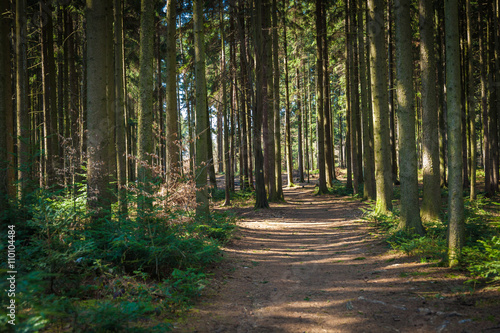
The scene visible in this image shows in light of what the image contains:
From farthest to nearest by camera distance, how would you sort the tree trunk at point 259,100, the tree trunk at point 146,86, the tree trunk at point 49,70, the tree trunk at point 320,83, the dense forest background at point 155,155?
the tree trunk at point 320,83, the tree trunk at point 259,100, the tree trunk at point 49,70, the tree trunk at point 146,86, the dense forest background at point 155,155

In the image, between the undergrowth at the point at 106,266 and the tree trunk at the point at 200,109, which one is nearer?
the undergrowth at the point at 106,266

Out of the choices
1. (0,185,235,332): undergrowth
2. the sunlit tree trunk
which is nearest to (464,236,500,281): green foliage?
(0,185,235,332): undergrowth

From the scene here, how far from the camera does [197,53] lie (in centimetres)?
936

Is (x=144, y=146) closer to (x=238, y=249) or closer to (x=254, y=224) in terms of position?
(x=238, y=249)

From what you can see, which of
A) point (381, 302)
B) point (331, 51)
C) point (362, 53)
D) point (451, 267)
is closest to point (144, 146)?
point (381, 302)

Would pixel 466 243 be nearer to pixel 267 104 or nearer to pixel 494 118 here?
pixel 267 104

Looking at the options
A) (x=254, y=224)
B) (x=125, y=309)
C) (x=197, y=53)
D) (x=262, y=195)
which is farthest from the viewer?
(x=262, y=195)

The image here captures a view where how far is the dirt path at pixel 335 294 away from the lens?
3.65 m

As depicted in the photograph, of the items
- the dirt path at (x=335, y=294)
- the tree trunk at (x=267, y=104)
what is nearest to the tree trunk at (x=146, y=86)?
the dirt path at (x=335, y=294)

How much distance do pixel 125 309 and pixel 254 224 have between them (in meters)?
8.64

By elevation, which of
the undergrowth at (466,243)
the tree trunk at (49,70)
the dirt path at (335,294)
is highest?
the tree trunk at (49,70)

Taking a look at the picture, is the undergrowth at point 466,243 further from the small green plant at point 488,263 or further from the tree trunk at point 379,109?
the tree trunk at point 379,109

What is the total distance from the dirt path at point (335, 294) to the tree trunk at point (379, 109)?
2.20 metres

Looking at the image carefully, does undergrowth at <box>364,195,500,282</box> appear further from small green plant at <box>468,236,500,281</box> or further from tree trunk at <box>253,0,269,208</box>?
tree trunk at <box>253,0,269,208</box>
